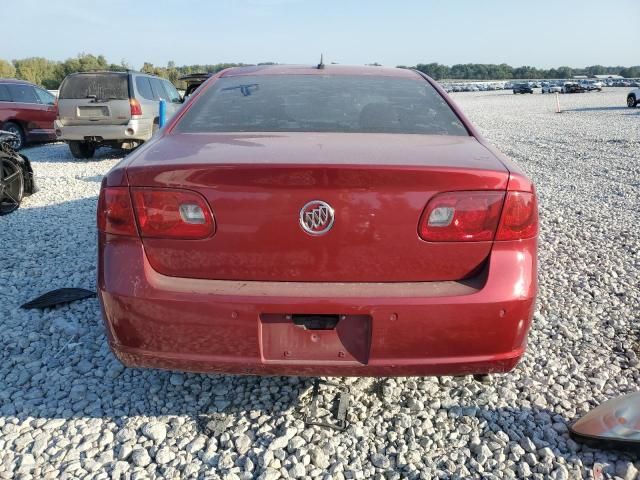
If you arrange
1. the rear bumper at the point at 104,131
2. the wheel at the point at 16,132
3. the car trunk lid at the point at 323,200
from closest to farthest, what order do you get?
the car trunk lid at the point at 323,200, the rear bumper at the point at 104,131, the wheel at the point at 16,132

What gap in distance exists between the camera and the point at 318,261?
6.19 feet

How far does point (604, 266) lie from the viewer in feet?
14.6

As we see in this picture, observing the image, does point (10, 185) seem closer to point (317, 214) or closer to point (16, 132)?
point (317, 214)

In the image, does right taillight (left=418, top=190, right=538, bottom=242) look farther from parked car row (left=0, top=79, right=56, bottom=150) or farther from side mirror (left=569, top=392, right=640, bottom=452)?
parked car row (left=0, top=79, right=56, bottom=150)

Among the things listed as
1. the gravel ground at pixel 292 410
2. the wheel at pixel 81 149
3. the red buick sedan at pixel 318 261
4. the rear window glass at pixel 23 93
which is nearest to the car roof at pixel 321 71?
the red buick sedan at pixel 318 261

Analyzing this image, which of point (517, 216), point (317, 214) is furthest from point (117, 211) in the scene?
point (517, 216)

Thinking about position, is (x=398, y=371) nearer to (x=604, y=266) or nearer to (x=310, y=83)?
(x=310, y=83)

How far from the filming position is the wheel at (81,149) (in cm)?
1029

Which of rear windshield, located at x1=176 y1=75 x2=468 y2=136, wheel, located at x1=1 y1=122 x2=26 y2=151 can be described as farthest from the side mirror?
wheel, located at x1=1 y1=122 x2=26 y2=151

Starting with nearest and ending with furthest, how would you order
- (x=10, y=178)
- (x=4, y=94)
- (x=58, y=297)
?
(x=58, y=297), (x=10, y=178), (x=4, y=94)

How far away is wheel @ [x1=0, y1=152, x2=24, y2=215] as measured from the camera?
6.11 metres

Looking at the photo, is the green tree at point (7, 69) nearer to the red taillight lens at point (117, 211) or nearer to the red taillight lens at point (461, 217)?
the red taillight lens at point (117, 211)

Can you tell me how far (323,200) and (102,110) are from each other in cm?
912

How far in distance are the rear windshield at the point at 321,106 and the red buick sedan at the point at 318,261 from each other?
53 cm
